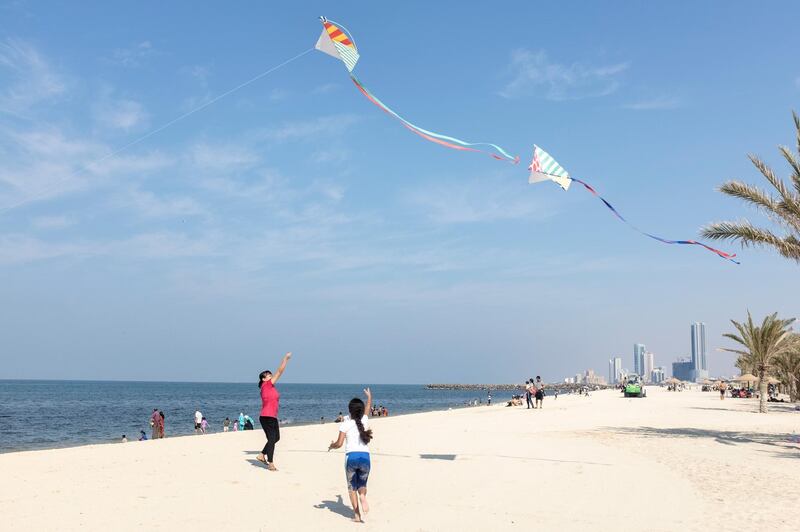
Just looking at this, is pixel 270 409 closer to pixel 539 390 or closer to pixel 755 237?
pixel 755 237

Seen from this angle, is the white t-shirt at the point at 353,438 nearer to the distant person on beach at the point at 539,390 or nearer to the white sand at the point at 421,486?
the white sand at the point at 421,486

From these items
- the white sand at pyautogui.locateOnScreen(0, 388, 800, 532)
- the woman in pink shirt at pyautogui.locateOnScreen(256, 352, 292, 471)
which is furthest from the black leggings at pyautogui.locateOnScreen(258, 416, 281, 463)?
the white sand at pyautogui.locateOnScreen(0, 388, 800, 532)

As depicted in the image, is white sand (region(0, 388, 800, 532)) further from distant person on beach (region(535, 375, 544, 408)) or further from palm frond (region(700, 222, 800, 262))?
distant person on beach (region(535, 375, 544, 408))

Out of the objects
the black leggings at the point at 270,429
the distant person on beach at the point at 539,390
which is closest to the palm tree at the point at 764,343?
the distant person on beach at the point at 539,390

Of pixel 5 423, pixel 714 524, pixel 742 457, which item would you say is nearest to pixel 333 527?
pixel 714 524

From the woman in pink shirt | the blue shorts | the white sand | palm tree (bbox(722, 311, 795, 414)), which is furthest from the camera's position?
palm tree (bbox(722, 311, 795, 414))

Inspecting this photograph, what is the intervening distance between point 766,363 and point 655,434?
16.5 metres

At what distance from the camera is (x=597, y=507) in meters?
8.52

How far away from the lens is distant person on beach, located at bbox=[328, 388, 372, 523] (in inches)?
291

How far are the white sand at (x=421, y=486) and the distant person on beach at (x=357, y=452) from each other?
315 mm

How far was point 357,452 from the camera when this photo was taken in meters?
7.39

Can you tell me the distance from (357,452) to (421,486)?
2992mm

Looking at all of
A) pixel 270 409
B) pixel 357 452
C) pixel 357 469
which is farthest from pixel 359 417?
pixel 270 409

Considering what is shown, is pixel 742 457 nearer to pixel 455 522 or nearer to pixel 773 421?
pixel 455 522
